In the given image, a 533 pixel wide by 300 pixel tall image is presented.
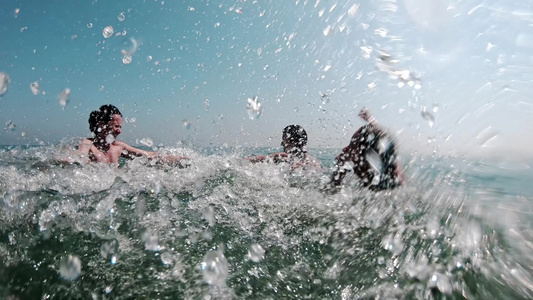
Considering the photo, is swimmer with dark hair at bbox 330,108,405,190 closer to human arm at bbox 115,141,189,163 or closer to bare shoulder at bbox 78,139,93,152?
human arm at bbox 115,141,189,163

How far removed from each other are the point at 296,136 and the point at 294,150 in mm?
275

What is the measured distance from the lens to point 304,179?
4.94m

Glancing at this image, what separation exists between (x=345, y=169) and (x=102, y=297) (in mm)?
3548

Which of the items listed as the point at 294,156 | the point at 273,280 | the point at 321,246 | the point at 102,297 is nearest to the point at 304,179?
the point at 294,156

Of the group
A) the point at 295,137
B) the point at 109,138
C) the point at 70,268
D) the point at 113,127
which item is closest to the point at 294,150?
the point at 295,137

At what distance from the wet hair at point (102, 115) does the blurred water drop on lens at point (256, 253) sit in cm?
421

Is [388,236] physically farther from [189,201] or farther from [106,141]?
[106,141]

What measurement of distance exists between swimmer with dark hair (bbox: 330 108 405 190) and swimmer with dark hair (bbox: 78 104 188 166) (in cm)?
328

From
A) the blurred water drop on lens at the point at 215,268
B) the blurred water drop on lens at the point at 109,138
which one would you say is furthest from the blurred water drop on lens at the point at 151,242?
the blurred water drop on lens at the point at 109,138

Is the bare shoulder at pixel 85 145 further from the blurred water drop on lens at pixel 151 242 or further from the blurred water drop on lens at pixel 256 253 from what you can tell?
the blurred water drop on lens at pixel 256 253

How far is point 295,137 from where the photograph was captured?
213 inches

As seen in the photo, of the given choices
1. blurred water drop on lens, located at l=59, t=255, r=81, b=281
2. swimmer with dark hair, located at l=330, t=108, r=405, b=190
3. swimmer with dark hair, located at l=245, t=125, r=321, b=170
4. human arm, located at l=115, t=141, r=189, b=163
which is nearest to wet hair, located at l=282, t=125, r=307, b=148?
swimmer with dark hair, located at l=245, t=125, r=321, b=170

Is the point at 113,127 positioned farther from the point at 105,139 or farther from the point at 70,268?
the point at 70,268

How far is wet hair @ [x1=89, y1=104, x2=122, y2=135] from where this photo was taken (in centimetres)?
518
